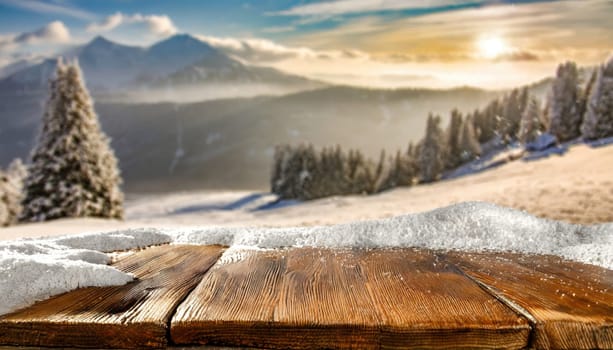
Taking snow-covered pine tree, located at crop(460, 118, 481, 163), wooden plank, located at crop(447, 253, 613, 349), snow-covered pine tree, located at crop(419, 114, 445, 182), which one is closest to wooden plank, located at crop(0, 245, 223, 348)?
wooden plank, located at crop(447, 253, 613, 349)

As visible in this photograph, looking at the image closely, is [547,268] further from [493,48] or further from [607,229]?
[493,48]

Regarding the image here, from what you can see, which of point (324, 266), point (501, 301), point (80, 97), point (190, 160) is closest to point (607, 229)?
point (501, 301)

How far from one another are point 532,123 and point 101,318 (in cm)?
4201

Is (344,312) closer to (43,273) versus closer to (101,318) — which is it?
(101,318)

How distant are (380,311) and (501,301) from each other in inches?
13.7

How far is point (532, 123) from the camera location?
37094 millimetres

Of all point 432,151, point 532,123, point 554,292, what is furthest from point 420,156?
point 554,292

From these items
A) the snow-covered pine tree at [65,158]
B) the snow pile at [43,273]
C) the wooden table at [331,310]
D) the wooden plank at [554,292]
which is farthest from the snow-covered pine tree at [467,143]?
the snow pile at [43,273]

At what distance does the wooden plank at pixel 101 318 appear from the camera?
91 centimetres

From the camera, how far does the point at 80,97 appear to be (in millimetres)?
17078

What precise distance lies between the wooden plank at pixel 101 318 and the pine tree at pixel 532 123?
3640 cm

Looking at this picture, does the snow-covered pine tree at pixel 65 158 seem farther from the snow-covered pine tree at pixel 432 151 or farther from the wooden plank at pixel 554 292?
the snow-covered pine tree at pixel 432 151

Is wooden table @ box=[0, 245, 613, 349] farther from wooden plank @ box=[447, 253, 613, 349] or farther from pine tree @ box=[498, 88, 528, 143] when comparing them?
pine tree @ box=[498, 88, 528, 143]

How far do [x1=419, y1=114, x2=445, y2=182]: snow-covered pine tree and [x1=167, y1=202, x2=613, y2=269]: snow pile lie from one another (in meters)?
50.5
